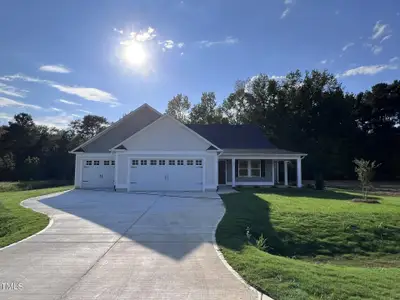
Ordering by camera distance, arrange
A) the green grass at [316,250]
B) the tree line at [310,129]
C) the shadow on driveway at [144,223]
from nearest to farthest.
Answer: the green grass at [316,250] < the shadow on driveway at [144,223] < the tree line at [310,129]

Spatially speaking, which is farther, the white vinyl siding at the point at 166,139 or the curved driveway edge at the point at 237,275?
the white vinyl siding at the point at 166,139

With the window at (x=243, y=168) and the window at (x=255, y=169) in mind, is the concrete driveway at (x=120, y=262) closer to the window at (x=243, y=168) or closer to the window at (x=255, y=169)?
the window at (x=243, y=168)

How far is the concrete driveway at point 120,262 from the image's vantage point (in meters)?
4.66

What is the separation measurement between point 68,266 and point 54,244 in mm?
1921

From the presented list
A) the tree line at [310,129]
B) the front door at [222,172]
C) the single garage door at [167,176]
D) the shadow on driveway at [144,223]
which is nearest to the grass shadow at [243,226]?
the shadow on driveway at [144,223]

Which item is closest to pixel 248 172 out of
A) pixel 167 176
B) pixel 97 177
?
pixel 167 176

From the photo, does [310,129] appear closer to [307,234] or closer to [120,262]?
[307,234]

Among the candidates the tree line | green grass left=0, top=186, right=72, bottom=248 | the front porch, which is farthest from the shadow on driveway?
the tree line

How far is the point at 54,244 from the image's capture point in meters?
7.48

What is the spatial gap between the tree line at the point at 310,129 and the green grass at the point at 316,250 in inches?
1075

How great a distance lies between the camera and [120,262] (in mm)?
6078

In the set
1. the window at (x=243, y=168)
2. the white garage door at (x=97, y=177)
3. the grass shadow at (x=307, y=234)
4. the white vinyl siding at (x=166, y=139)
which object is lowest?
the grass shadow at (x=307, y=234)

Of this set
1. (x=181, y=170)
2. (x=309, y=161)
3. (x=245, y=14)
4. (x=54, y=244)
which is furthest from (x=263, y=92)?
(x=54, y=244)

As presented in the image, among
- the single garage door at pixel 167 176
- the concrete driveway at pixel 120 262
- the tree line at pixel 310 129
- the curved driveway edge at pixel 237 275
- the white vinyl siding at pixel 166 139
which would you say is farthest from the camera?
the tree line at pixel 310 129
